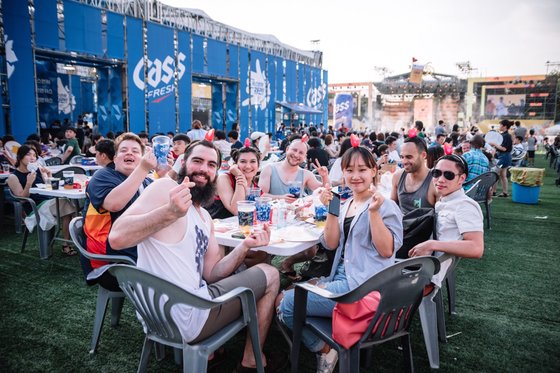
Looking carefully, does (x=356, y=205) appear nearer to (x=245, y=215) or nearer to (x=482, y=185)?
(x=245, y=215)

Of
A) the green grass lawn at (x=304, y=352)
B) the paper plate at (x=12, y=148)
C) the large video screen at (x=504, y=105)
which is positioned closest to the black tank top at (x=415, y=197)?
the green grass lawn at (x=304, y=352)

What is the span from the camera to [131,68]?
48.0ft

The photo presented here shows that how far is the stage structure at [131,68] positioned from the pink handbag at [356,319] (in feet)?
40.6

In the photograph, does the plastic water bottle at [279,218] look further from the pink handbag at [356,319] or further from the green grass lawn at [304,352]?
the pink handbag at [356,319]

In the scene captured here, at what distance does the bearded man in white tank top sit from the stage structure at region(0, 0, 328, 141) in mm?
11446

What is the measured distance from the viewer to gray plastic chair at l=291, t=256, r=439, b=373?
185cm

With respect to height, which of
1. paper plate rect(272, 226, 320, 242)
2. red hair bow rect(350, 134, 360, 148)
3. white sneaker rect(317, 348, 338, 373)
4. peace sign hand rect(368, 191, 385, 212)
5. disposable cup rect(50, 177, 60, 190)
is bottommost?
white sneaker rect(317, 348, 338, 373)

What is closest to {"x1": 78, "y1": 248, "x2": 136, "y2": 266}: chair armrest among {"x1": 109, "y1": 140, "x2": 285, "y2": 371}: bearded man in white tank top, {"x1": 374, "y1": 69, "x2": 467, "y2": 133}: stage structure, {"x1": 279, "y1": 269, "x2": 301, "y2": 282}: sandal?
{"x1": 109, "y1": 140, "x2": 285, "y2": 371}: bearded man in white tank top

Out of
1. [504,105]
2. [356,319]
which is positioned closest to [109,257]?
[356,319]

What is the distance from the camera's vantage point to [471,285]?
4.12 m

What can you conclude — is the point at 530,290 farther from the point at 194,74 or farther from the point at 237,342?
the point at 194,74

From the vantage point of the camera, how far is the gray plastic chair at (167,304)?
1753 mm

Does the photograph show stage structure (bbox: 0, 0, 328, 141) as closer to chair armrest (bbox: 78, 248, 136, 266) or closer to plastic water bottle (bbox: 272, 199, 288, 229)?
chair armrest (bbox: 78, 248, 136, 266)

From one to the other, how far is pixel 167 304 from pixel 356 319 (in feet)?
3.06
